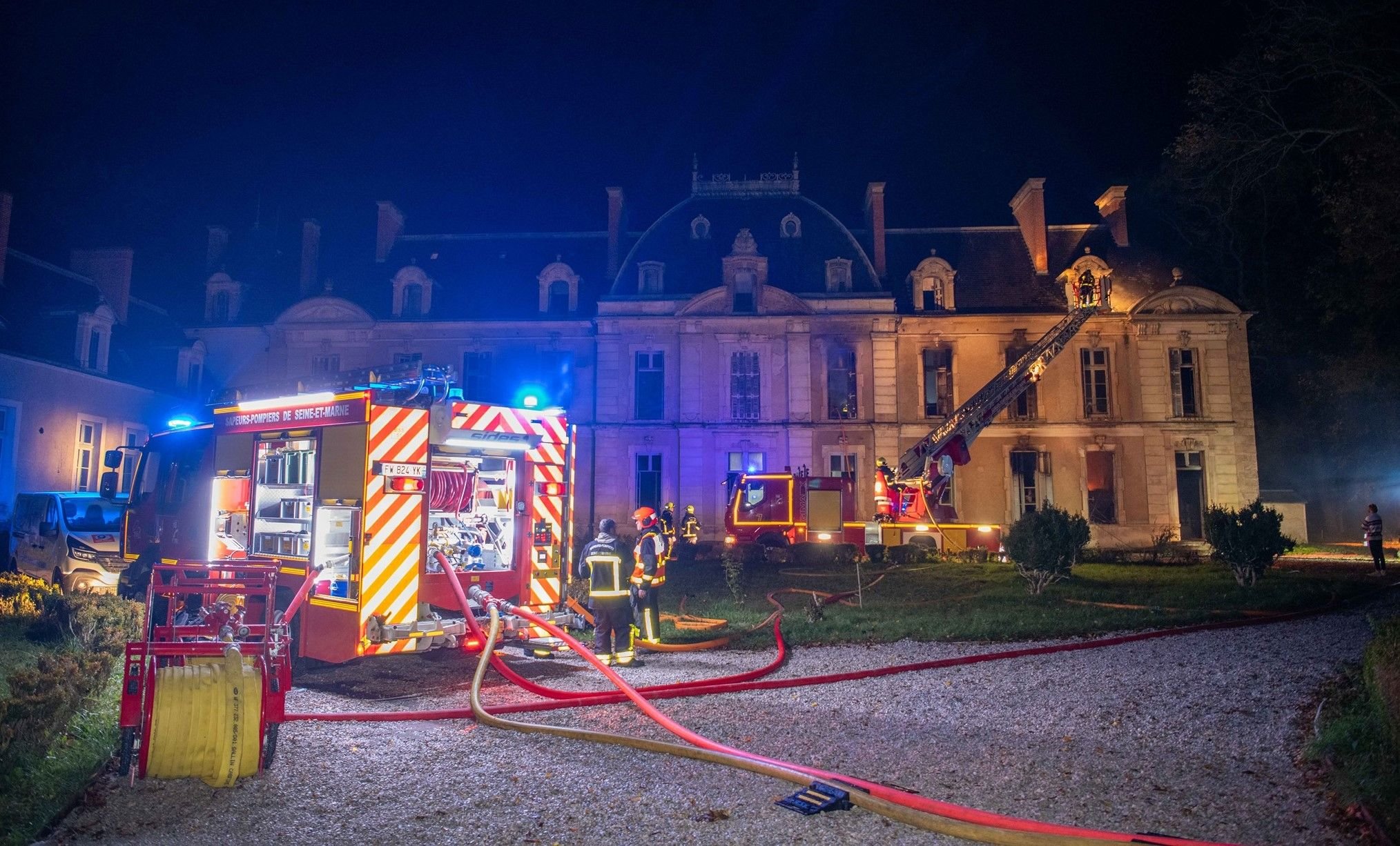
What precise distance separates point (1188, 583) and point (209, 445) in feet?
49.9

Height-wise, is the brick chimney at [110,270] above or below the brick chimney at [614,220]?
below

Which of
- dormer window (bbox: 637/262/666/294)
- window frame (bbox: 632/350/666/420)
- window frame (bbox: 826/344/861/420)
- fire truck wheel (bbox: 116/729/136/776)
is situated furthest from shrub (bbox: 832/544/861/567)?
fire truck wheel (bbox: 116/729/136/776)

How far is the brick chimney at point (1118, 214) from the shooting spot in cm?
2984

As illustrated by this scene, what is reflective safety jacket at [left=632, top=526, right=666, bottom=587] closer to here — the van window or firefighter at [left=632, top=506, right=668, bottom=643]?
firefighter at [left=632, top=506, right=668, bottom=643]

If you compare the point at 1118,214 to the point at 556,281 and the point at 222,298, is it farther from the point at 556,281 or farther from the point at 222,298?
the point at 222,298

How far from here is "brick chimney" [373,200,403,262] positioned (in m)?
31.6

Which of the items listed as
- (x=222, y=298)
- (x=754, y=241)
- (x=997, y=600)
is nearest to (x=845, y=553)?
(x=997, y=600)

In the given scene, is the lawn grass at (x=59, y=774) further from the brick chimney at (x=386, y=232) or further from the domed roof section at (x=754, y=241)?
the brick chimney at (x=386, y=232)

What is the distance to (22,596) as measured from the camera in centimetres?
1226

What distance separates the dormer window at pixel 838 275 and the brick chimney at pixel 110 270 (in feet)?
81.4

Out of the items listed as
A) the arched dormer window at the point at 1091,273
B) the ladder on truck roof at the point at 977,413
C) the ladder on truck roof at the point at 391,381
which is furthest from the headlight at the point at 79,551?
the arched dormer window at the point at 1091,273

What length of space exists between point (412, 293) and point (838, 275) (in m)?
15.0

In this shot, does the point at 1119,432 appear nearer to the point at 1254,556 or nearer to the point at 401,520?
the point at 1254,556

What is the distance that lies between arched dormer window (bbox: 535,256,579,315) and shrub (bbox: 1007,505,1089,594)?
1926 cm
